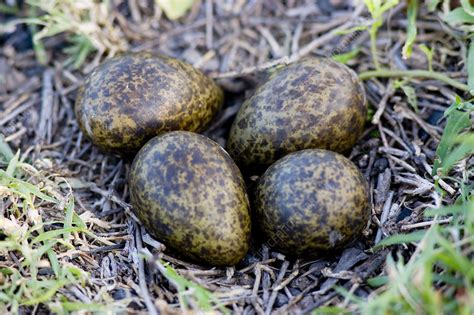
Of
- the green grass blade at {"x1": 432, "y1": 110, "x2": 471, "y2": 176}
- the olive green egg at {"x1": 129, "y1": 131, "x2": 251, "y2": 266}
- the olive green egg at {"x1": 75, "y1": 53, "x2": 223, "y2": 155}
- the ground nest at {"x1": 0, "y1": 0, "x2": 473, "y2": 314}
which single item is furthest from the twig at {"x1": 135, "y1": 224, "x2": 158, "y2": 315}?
the green grass blade at {"x1": 432, "y1": 110, "x2": 471, "y2": 176}

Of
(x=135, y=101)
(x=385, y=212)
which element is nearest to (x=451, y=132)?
(x=385, y=212)

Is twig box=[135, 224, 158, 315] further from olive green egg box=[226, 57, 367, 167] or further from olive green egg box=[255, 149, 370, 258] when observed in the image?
olive green egg box=[226, 57, 367, 167]

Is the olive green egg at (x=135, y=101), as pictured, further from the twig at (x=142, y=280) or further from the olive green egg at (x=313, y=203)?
the olive green egg at (x=313, y=203)

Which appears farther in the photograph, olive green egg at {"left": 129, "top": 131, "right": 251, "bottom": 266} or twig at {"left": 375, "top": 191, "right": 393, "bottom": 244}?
twig at {"left": 375, "top": 191, "right": 393, "bottom": 244}

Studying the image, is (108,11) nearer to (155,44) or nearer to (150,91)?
(155,44)

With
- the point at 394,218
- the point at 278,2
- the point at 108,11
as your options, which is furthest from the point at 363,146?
the point at 108,11

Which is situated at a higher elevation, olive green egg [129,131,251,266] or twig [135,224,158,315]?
olive green egg [129,131,251,266]
